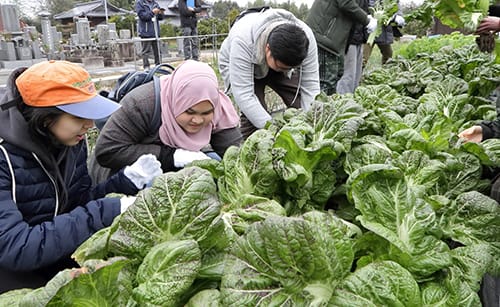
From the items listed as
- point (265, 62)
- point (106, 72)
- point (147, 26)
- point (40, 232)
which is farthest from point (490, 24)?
point (147, 26)

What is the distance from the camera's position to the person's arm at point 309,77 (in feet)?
14.7

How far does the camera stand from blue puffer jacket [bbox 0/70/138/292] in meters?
2.02

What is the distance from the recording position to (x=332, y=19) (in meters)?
6.13

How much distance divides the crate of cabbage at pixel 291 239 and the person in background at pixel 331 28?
418cm

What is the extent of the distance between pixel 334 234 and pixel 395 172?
0.41 m

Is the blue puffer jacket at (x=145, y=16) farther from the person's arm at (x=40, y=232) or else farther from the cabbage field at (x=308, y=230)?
the person's arm at (x=40, y=232)

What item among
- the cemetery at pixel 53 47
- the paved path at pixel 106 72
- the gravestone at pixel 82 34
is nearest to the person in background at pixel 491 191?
the paved path at pixel 106 72

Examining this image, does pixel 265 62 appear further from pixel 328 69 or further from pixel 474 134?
pixel 328 69

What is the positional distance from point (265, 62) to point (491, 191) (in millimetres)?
2325

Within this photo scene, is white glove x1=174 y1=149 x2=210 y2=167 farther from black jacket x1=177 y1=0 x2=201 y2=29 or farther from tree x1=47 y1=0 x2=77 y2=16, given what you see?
tree x1=47 y1=0 x2=77 y2=16

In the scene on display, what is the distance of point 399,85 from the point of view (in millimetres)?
4324

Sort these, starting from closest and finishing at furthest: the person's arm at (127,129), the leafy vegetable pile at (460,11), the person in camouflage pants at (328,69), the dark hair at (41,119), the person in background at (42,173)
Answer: the person in background at (42,173) < the dark hair at (41,119) < the leafy vegetable pile at (460,11) < the person's arm at (127,129) < the person in camouflage pants at (328,69)

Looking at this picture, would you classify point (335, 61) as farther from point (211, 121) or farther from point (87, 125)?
point (87, 125)

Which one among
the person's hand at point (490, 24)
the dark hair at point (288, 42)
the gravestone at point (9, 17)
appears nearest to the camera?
the person's hand at point (490, 24)
